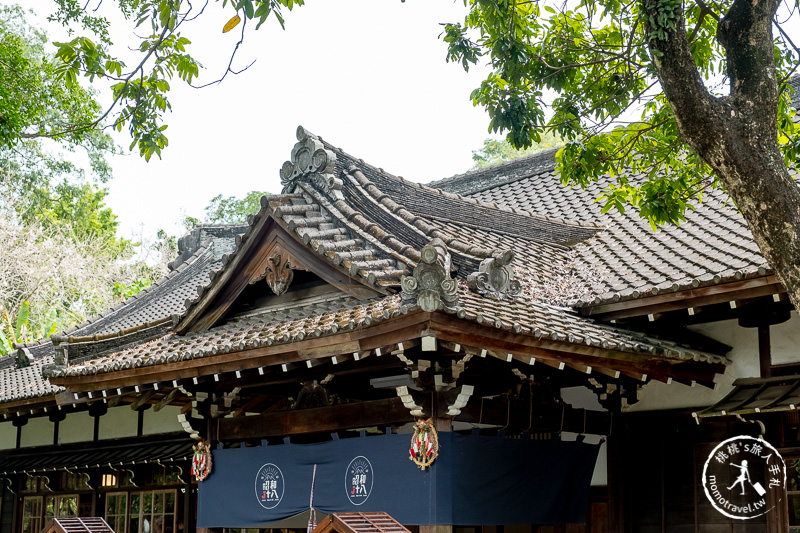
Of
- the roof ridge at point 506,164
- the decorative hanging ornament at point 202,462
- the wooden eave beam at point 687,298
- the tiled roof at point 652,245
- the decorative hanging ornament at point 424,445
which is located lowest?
the decorative hanging ornament at point 202,462

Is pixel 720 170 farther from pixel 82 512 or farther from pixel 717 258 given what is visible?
pixel 82 512

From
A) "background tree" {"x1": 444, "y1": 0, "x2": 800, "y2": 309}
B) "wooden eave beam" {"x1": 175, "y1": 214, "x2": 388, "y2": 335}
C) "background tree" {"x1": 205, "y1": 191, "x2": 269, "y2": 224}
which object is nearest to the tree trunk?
"background tree" {"x1": 444, "y1": 0, "x2": 800, "y2": 309}

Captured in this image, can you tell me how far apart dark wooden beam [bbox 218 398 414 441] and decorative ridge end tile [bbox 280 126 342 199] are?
2.72 meters

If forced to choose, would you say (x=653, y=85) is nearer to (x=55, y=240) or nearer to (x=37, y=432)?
(x=37, y=432)

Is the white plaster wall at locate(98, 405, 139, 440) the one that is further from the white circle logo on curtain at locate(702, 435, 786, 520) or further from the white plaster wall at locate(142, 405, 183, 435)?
the white circle logo on curtain at locate(702, 435, 786, 520)

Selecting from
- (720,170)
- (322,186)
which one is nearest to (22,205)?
(322,186)

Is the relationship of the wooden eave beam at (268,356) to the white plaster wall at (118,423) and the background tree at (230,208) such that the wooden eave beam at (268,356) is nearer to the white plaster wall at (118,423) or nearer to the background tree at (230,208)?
the white plaster wall at (118,423)

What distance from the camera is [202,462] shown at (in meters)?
10.2

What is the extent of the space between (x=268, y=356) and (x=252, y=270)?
5.95 ft

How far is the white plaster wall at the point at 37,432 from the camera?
15305 millimetres

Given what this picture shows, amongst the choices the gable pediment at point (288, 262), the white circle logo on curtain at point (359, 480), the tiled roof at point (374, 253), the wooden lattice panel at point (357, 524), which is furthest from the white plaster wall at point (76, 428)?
the wooden lattice panel at point (357, 524)

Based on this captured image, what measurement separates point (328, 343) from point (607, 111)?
3.49 meters

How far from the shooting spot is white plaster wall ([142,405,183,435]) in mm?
13391

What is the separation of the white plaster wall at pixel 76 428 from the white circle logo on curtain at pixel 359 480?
7.46m
